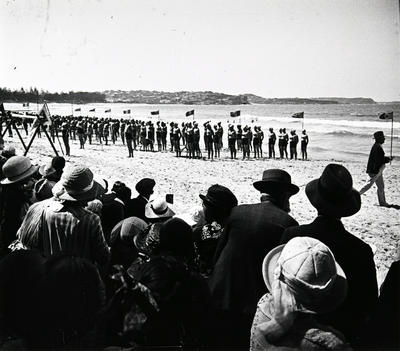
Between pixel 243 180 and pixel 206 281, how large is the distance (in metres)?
13.3

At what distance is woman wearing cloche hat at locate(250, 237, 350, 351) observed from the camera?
1.95m

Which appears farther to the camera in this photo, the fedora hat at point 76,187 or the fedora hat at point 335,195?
the fedora hat at point 76,187

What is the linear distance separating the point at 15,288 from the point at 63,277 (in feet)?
0.86

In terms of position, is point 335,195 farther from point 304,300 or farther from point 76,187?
point 76,187

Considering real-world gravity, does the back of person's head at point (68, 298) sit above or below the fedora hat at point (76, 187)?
below

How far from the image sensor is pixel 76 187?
352 centimetres

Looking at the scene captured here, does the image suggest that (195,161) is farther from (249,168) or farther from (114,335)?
(114,335)

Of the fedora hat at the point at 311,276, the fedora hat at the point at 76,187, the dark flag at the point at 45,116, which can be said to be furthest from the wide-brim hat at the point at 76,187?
the dark flag at the point at 45,116

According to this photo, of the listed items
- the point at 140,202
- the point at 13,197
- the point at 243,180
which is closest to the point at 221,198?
the point at 140,202

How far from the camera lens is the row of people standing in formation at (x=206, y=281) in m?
2.05

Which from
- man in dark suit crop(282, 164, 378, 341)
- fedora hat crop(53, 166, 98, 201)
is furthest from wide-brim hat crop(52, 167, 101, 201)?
man in dark suit crop(282, 164, 378, 341)

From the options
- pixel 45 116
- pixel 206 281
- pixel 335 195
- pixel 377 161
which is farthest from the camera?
pixel 45 116

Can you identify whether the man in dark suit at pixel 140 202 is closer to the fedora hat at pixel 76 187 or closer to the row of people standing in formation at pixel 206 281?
the row of people standing in formation at pixel 206 281

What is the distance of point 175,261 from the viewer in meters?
2.43
